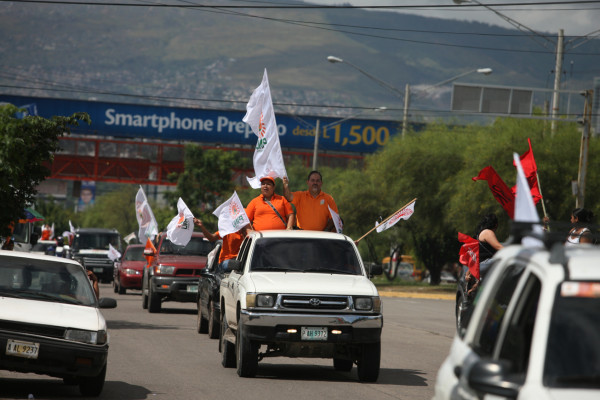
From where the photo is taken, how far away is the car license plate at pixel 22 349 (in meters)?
9.84

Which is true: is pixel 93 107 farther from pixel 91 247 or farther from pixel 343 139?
pixel 91 247

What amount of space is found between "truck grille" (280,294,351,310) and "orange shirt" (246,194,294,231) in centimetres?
322

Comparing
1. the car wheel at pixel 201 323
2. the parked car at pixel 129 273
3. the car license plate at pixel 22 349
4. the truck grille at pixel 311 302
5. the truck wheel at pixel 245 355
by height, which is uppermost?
the truck grille at pixel 311 302

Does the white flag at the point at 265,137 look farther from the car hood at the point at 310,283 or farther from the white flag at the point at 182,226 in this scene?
the car hood at the point at 310,283

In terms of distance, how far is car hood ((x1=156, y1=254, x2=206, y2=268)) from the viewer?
79.6ft

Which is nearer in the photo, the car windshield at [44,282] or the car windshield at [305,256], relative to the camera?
the car windshield at [44,282]

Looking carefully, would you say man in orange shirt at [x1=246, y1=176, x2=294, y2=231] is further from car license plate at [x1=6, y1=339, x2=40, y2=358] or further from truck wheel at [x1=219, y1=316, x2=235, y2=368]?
car license plate at [x1=6, y1=339, x2=40, y2=358]

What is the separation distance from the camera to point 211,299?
1716cm

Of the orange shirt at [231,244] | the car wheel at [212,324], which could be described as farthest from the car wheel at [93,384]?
the car wheel at [212,324]

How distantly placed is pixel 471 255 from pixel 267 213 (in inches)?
117

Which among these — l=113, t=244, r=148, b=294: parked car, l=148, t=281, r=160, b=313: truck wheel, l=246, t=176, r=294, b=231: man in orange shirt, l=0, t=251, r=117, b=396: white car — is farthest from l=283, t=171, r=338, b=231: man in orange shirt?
l=113, t=244, r=148, b=294: parked car

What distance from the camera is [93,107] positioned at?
68.2 metres

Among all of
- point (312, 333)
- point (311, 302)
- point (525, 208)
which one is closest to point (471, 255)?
point (311, 302)

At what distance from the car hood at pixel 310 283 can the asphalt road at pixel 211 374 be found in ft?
3.41
